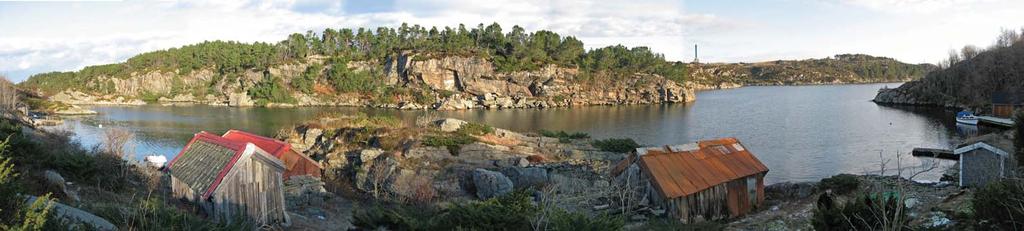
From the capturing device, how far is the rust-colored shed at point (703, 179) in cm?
1681

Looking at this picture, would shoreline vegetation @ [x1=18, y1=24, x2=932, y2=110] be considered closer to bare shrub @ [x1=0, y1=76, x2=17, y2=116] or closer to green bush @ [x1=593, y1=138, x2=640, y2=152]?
bare shrub @ [x1=0, y1=76, x2=17, y2=116]

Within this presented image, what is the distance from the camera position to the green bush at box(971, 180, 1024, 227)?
8.84 metres

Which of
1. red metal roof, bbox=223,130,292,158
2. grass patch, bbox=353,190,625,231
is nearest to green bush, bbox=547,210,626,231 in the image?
grass patch, bbox=353,190,625,231

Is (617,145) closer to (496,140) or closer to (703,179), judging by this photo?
(496,140)

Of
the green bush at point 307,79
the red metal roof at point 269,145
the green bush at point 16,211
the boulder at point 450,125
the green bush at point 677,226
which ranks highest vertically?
the green bush at point 307,79

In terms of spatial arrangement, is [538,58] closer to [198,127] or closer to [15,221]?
[198,127]

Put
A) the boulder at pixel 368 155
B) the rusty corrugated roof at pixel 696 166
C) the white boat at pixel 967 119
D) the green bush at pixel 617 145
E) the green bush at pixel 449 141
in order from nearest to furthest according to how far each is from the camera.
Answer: the rusty corrugated roof at pixel 696 166
the boulder at pixel 368 155
the green bush at pixel 449 141
the green bush at pixel 617 145
the white boat at pixel 967 119

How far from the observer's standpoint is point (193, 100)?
112m

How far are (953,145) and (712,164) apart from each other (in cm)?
3382

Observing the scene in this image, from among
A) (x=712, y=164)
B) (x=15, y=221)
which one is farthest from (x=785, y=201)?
(x=15, y=221)

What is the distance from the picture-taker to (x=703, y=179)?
1775 centimetres

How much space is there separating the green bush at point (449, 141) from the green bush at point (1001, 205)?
2366 centimetres

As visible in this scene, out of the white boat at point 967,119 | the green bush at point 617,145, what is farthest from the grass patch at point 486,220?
the white boat at point 967,119

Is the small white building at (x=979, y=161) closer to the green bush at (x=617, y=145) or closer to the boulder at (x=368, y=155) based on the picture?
the green bush at (x=617, y=145)
